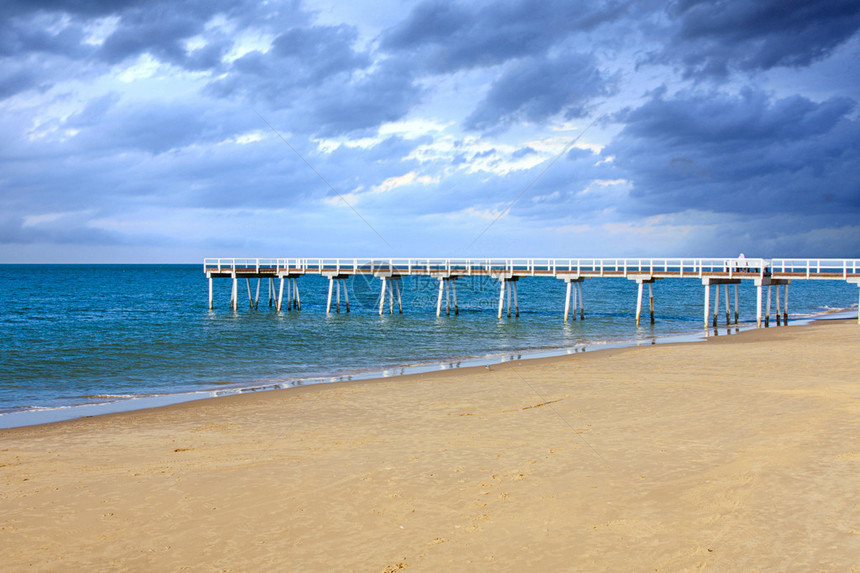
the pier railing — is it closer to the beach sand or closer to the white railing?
the white railing

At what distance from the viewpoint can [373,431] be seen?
10688 millimetres

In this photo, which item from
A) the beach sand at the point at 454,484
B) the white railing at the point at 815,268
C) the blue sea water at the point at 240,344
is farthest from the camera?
the white railing at the point at 815,268

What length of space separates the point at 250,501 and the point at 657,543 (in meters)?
4.24

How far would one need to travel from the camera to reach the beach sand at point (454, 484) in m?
5.76

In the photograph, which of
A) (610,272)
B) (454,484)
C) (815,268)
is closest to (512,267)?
(610,272)

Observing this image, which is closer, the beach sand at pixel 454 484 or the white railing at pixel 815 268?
the beach sand at pixel 454 484

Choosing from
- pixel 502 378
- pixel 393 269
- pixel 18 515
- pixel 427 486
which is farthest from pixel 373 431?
pixel 393 269

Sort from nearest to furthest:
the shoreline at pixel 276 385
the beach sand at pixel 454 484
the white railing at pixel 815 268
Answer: the beach sand at pixel 454 484, the shoreline at pixel 276 385, the white railing at pixel 815 268

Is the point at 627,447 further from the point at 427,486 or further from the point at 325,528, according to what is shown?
the point at 325,528

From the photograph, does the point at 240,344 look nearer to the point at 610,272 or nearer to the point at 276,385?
the point at 276,385

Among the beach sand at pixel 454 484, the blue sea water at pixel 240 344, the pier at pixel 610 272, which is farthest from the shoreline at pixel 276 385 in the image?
the pier at pixel 610 272

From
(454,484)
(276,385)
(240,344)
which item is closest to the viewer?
(454,484)

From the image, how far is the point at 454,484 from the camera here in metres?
7.59

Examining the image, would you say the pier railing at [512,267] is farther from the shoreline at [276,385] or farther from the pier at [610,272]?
the shoreline at [276,385]
